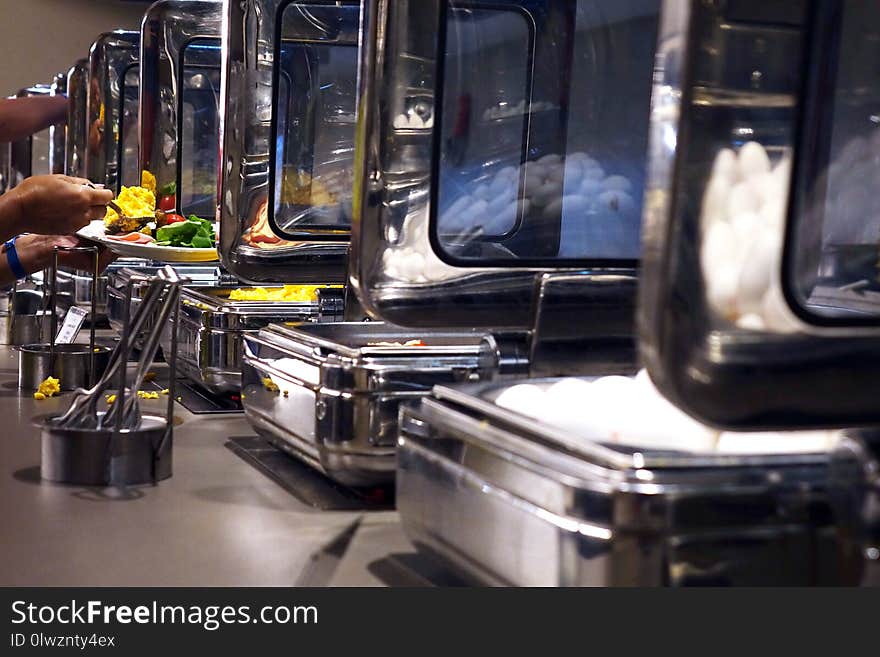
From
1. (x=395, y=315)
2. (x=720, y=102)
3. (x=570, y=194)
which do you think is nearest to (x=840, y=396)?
(x=720, y=102)

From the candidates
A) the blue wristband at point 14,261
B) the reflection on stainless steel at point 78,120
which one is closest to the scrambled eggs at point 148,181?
the blue wristband at point 14,261

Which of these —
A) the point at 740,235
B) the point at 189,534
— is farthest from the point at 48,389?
the point at 740,235

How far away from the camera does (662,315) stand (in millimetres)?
651

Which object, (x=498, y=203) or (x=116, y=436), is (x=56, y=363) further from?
(x=498, y=203)

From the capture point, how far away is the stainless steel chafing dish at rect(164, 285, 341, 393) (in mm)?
1696

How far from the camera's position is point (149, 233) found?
2156 millimetres

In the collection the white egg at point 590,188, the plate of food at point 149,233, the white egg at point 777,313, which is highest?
the white egg at point 590,188

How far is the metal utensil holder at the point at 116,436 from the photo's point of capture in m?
1.29

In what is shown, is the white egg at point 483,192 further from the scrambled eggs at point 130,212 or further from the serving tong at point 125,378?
the scrambled eggs at point 130,212

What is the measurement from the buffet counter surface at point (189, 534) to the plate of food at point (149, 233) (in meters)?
0.53

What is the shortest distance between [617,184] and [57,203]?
41.2 inches

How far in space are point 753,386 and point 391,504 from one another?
0.61 m

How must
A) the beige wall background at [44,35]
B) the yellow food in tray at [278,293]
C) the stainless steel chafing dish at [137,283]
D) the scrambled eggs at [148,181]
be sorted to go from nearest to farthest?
the yellow food in tray at [278,293] < the stainless steel chafing dish at [137,283] < the scrambled eggs at [148,181] < the beige wall background at [44,35]

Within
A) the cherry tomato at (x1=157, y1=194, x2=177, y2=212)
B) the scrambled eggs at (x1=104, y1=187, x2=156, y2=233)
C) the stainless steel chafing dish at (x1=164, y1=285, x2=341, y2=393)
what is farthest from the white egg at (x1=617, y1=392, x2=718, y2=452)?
the cherry tomato at (x1=157, y1=194, x2=177, y2=212)
